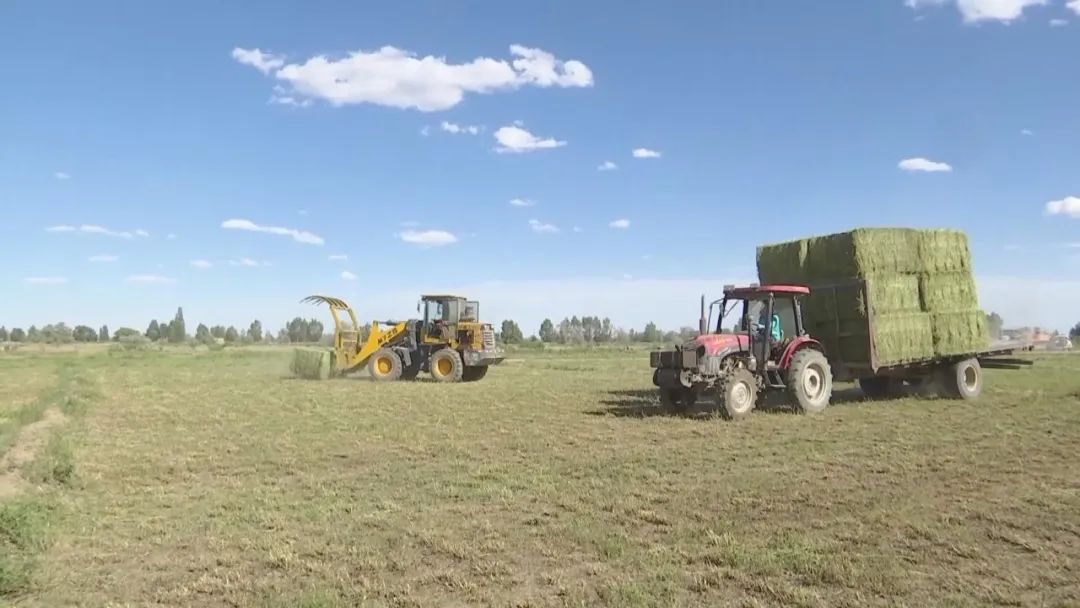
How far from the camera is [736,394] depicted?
1183cm

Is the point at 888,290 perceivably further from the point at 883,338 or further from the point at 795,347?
the point at 795,347

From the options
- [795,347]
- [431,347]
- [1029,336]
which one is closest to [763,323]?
[795,347]

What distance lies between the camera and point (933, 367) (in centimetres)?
1452

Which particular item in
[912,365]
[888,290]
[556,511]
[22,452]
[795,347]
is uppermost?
[888,290]

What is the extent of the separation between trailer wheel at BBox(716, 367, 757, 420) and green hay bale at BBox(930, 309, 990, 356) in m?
4.27

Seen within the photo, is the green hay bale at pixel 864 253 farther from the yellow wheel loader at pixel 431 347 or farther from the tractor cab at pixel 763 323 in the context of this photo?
the yellow wheel loader at pixel 431 347

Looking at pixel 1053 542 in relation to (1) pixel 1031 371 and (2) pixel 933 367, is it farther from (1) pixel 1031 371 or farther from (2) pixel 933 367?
(1) pixel 1031 371

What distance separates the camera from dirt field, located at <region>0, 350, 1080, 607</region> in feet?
15.0

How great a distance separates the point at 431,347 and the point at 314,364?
4287 millimetres

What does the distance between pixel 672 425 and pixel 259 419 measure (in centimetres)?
691

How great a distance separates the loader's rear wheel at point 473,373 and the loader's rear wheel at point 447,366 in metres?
0.48

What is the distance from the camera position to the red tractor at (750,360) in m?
12.0

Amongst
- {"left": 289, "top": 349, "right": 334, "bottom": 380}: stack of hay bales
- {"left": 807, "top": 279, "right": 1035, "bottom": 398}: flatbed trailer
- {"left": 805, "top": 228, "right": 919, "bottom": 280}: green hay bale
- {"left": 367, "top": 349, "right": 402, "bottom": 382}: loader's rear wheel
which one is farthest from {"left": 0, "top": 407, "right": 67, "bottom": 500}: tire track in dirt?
{"left": 805, "top": 228, "right": 919, "bottom": 280}: green hay bale

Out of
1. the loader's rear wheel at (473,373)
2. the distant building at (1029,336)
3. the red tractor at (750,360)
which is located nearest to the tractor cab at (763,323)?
the red tractor at (750,360)
